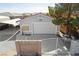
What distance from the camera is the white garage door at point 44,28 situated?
2.42 m

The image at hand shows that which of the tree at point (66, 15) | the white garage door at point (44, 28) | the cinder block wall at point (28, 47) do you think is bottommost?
Result: the cinder block wall at point (28, 47)

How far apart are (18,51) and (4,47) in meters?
0.17

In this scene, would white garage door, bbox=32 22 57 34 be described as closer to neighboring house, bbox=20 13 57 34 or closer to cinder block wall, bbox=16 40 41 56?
neighboring house, bbox=20 13 57 34

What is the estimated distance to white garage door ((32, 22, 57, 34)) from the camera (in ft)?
7.95

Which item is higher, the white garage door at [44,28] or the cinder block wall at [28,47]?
the white garage door at [44,28]

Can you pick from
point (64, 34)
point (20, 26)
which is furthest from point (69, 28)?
point (20, 26)

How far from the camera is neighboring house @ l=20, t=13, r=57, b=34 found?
2412 mm

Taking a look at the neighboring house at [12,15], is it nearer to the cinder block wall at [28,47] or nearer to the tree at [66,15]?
the cinder block wall at [28,47]

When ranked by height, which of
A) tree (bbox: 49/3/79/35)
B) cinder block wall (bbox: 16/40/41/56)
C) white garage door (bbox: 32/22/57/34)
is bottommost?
cinder block wall (bbox: 16/40/41/56)

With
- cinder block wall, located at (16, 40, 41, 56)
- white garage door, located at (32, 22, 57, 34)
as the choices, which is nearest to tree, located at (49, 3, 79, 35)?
white garage door, located at (32, 22, 57, 34)

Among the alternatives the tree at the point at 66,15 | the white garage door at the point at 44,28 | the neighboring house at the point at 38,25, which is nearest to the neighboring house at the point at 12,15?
the neighboring house at the point at 38,25

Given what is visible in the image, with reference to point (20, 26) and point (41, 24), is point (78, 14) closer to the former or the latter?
point (41, 24)

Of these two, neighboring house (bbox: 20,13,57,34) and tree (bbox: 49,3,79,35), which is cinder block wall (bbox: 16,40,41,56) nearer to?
neighboring house (bbox: 20,13,57,34)

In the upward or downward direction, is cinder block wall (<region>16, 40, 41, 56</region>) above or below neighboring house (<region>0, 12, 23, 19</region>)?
below
